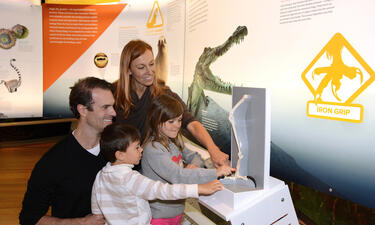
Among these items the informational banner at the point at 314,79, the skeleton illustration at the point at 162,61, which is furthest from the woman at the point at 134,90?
the skeleton illustration at the point at 162,61

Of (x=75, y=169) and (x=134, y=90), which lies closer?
(x=75, y=169)

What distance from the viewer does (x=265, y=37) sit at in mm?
1989

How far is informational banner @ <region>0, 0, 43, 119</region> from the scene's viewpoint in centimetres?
490

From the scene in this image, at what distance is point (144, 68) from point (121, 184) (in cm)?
81

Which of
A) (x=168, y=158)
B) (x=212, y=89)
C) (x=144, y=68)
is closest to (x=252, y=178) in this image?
(x=168, y=158)

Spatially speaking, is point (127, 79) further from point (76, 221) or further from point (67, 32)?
point (67, 32)

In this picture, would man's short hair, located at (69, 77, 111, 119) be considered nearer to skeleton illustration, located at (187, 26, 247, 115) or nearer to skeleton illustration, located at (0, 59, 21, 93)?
skeleton illustration, located at (187, 26, 247, 115)

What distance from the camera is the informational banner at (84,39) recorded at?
425 cm

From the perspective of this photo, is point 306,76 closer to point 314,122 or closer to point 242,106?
point 314,122

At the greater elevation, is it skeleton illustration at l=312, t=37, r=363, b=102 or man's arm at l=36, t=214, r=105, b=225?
skeleton illustration at l=312, t=37, r=363, b=102

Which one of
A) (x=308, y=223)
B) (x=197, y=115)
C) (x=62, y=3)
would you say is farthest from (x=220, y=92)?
(x=62, y=3)

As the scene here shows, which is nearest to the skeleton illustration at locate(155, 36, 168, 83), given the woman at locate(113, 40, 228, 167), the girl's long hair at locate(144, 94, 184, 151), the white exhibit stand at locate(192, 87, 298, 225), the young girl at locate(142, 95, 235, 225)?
the woman at locate(113, 40, 228, 167)

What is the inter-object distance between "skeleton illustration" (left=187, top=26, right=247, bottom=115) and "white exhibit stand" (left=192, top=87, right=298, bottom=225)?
104 centimetres

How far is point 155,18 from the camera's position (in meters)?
3.80
